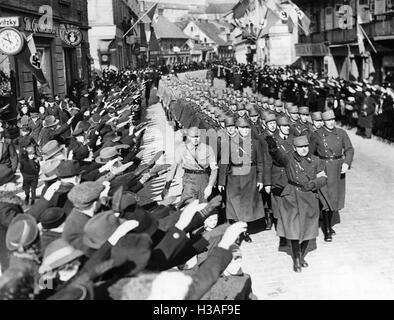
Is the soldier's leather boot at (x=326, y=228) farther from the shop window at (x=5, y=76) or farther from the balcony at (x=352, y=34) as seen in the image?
the balcony at (x=352, y=34)

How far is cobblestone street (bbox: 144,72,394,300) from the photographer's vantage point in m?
5.77

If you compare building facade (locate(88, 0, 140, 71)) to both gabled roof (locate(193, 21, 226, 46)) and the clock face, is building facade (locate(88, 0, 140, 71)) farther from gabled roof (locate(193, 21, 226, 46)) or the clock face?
gabled roof (locate(193, 21, 226, 46))

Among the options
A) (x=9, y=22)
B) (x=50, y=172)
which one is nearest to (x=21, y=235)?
(x=50, y=172)

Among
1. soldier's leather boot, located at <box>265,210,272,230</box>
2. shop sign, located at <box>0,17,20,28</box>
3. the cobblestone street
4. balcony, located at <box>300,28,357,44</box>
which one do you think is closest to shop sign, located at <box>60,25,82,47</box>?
shop sign, located at <box>0,17,20,28</box>

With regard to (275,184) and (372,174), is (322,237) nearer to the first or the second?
(275,184)

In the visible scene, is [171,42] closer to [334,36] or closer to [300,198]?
[334,36]

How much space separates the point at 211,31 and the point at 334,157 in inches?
4174

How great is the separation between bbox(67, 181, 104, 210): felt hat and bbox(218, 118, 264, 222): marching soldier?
11.5 ft

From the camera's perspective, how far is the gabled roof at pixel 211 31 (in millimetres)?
107400

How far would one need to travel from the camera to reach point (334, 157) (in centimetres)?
767

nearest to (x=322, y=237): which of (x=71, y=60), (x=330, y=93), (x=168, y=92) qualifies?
(x=330, y=93)

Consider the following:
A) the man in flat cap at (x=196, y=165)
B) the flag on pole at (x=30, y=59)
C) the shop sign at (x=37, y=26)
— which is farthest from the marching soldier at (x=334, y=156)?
the shop sign at (x=37, y=26)

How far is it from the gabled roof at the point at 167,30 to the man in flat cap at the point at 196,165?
278 ft
